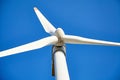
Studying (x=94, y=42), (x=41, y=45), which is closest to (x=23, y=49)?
(x=41, y=45)

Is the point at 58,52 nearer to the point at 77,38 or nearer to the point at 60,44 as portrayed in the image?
the point at 60,44

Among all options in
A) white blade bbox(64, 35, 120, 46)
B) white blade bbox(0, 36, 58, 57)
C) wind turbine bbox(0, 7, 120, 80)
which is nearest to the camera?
white blade bbox(0, 36, 58, 57)

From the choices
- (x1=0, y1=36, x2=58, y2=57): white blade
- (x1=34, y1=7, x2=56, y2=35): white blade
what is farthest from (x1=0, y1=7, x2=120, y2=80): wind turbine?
(x1=34, y1=7, x2=56, y2=35): white blade

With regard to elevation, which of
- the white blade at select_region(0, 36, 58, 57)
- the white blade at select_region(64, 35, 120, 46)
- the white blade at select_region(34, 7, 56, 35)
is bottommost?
the white blade at select_region(0, 36, 58, 57)

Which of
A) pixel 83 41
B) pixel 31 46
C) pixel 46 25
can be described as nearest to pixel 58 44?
pixel 83 41

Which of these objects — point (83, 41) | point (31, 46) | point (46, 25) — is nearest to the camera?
point (31, 46)

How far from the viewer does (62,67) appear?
9.41m

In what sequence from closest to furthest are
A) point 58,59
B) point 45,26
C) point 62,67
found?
point 62,67 < point 58,59 < point 45,26

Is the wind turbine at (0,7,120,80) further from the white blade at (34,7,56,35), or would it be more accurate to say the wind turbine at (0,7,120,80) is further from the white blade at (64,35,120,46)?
the white blade at (34,7,56,35)

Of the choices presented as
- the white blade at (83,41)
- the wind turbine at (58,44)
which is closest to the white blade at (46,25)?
the wind turbine at (58,44)

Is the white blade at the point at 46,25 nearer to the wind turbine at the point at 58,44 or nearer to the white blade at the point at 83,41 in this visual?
the wind turbine at the point at 58,44

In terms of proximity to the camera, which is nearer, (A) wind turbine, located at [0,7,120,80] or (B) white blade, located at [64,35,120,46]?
(A) wind turbine, located at [0,7,120,80]

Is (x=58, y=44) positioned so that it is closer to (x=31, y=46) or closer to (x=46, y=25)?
(x=31, y=46)

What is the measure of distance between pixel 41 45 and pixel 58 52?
3.49ft
